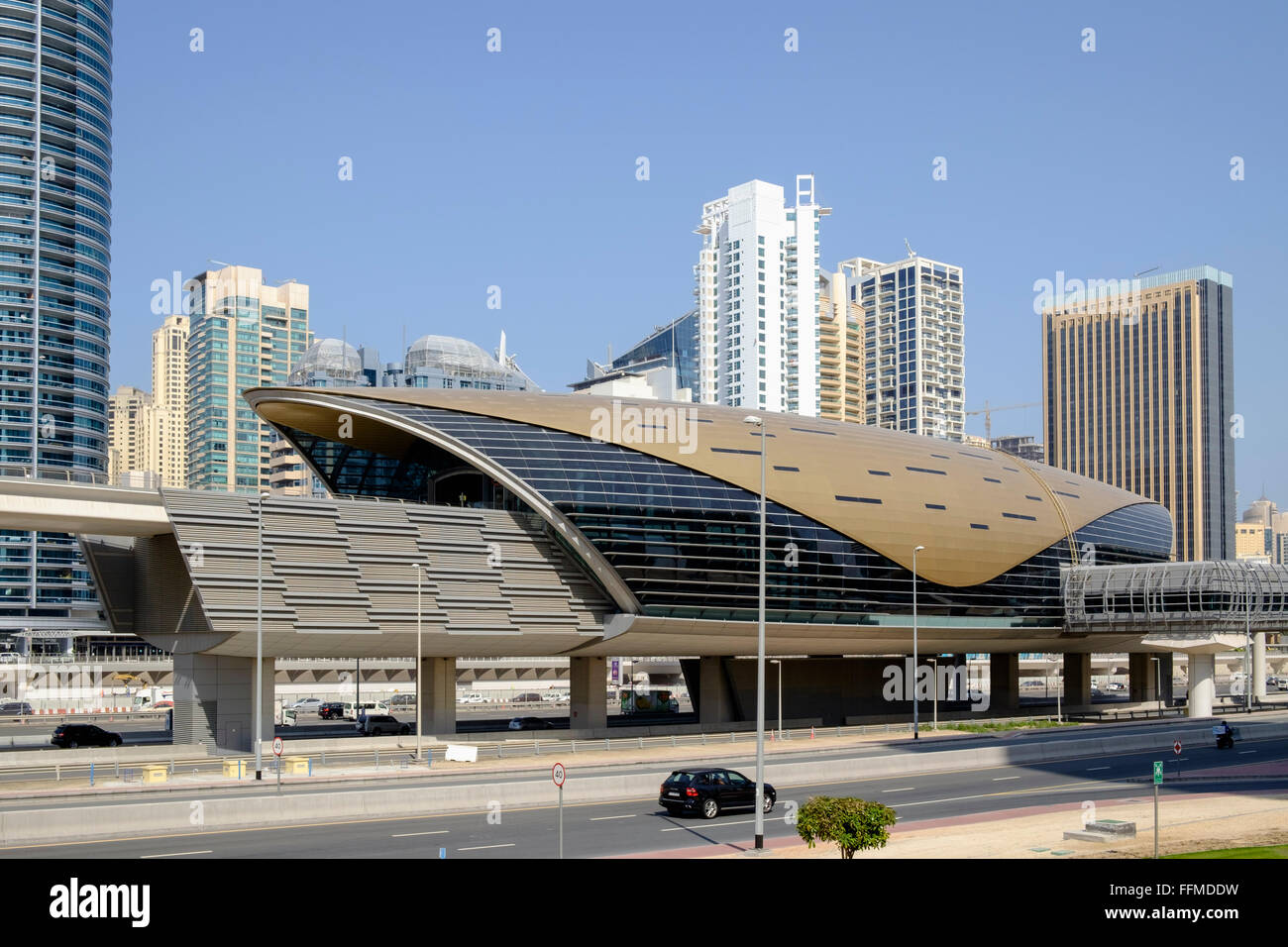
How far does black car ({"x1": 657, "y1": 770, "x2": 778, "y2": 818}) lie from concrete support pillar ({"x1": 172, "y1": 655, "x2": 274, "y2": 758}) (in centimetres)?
3055

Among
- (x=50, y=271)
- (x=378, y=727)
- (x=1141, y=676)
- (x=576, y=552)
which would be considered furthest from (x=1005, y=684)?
(x=50, y=271)

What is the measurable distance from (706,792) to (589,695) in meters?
37.4

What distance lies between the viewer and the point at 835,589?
258 ft

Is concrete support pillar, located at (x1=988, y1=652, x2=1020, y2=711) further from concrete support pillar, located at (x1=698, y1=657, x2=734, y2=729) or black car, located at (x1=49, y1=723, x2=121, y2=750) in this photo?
black car, located at (x1=49, y1=723, x2=121, y2=750)

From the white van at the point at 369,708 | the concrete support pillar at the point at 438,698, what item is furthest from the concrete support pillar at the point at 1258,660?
the white van at the point at 369,708

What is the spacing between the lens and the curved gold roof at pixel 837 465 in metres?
72.8

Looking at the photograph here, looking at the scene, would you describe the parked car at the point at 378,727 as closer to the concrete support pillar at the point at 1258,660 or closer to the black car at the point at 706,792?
the black car at the point at 706,792

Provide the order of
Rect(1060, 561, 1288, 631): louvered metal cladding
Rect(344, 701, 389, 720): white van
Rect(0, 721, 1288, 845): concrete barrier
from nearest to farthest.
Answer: Rect(0, 721, 1288, 845): concrete barrier, Rect(1060, 561, 1288, 631): louvered metal cladding, Rect(344, 701, 389, 720): white van

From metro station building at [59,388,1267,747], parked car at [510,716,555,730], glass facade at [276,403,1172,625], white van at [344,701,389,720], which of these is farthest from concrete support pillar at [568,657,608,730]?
white van at [344,701,389,720]

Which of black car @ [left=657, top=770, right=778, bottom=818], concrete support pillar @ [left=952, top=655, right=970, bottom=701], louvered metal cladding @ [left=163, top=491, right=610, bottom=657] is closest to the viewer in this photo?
black car @ [left=657, top=770, right=778, bottom=818]

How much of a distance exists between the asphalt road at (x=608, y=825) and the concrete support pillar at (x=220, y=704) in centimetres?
1680

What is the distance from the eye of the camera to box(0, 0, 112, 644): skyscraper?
157125mm

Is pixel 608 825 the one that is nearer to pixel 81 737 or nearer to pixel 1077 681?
pixel 81 737
